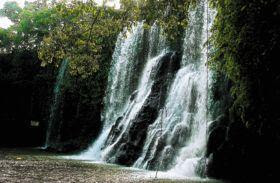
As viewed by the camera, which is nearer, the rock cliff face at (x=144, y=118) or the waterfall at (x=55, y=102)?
the rock cliff face at (x=144, y=118)

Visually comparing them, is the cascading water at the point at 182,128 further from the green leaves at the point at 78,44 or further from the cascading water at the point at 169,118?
the green leaves at the point at 78,44

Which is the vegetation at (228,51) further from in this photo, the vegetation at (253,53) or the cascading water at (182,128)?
the cascading water at (182,128)

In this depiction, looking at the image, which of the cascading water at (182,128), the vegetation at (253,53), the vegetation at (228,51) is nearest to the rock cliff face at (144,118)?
the cascading water at (182,128)

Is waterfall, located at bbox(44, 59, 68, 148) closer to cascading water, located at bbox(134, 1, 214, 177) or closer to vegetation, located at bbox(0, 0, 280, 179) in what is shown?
vegetation, located at bbox(0, 0, 280, 179)

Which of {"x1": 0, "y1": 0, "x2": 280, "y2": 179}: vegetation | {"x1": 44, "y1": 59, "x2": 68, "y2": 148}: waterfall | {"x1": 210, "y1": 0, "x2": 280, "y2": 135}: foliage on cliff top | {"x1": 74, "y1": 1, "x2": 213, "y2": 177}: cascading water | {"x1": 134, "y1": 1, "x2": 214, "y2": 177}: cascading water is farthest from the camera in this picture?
{"x1": 44, "y1": 59, "x2": 68, "y2": 148}: waterfall

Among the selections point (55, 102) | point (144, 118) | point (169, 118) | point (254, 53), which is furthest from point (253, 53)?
point (55, 102)

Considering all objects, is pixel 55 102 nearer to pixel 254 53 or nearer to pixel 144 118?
pixel 144 118

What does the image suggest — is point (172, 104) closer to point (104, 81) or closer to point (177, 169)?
point (177, 169)

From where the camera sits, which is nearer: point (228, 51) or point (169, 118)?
point (228, 51)

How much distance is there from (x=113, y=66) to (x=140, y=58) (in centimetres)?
292

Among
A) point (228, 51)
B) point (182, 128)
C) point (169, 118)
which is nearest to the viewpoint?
point (228, 51)

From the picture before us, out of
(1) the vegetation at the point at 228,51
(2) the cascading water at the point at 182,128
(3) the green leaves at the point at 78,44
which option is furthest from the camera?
(2) the cascading water at the point at 182,128

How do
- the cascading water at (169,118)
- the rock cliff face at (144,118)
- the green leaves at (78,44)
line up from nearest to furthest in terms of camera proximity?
1. the green leaves at (78,44)
2. the cascading water at (169,118)
3. the rock cliff face at (144,118)

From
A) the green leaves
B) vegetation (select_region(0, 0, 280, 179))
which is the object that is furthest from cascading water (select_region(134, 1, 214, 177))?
the green leaves
